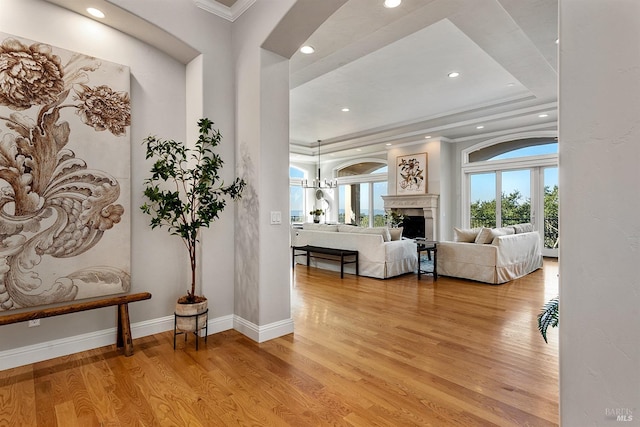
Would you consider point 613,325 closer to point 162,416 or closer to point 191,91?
point 162,416

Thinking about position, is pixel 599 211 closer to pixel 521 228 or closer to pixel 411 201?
pixel 521 228

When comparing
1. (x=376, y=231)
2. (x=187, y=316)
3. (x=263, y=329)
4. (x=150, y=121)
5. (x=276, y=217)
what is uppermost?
(x=150, y=121)

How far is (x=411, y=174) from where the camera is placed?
9.45 metres

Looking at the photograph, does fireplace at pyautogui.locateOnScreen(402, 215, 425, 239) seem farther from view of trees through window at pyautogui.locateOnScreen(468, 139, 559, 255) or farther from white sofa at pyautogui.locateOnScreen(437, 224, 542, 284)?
white sofa at pyautogui.locateOnScreen(437, 224, 542, 284)

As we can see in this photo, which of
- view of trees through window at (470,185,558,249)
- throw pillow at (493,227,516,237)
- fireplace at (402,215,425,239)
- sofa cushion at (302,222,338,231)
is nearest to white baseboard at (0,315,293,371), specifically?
sofa cushion at (302,222,338,231)

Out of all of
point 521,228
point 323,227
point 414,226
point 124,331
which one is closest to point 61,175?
point 124,331

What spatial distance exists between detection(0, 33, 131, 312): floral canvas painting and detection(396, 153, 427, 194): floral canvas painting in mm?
7623

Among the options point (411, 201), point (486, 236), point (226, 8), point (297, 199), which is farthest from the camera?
point (297, 199)

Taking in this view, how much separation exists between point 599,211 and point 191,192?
2.87 m

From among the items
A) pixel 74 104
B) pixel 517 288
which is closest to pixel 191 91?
pixel 74 104

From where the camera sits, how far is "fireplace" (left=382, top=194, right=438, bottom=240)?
8906 millimetres

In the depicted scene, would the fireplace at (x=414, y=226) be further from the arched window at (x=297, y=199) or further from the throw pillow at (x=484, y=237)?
the arched window at (x=297, y=199)

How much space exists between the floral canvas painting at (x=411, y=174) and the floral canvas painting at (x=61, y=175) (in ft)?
25.0

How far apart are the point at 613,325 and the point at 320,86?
553cm
